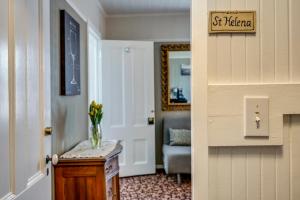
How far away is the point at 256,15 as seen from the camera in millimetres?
969

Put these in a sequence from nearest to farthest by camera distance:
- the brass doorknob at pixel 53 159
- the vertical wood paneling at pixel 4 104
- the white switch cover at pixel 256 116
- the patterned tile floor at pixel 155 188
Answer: the white switch cover at pixel 256 116
the vertical wood paneling at pixel 4 104
the brass doorknob at pixel 53 159
the patterned tile floor at pixel 155 188

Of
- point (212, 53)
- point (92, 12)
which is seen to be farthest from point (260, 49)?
point (92, 12)

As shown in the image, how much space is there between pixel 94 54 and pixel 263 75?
393cm

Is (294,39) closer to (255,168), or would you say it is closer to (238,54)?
(238,54)

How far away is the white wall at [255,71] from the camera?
968 mm

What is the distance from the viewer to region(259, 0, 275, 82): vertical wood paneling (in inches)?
38.2

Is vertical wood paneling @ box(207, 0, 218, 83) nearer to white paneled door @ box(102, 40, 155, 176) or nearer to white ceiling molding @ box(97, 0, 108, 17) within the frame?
white ceiling molding @ box(97, 0, 108, 17)

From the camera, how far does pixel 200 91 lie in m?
0.97

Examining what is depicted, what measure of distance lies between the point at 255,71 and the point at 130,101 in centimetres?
407

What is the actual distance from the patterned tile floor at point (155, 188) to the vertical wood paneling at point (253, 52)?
3193 mm

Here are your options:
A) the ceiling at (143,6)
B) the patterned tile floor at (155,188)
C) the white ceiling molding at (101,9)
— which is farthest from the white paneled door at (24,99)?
the ceiling at (143,6)

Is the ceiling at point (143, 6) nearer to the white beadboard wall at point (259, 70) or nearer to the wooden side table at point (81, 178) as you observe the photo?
the wooden side table at point (81, 178)

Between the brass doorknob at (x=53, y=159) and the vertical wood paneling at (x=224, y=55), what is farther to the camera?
the brass doorknob at (x=53, y=159)

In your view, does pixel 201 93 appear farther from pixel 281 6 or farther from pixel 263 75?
pixel 281 6
